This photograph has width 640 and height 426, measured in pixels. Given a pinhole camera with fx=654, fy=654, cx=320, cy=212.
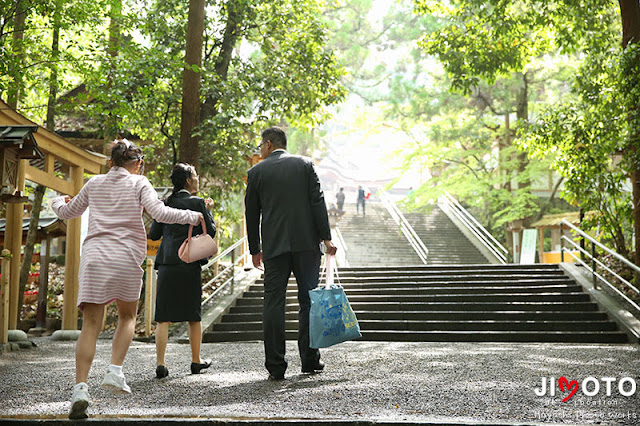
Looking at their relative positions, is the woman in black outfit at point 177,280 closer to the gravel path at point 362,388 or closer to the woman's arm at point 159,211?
the gravel path at point 362,388

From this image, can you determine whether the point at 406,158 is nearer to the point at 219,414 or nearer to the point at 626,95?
the point at 626,95

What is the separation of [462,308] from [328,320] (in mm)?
6685

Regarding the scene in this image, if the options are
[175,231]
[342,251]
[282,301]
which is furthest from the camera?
[342,251]

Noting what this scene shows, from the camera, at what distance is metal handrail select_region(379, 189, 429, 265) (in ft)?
65.2

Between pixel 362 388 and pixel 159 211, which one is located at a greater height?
pixel 159 211

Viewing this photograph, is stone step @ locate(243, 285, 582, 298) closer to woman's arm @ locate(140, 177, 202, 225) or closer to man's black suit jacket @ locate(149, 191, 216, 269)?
man's black suit jacket @ locate(149, 191, 216, 269)

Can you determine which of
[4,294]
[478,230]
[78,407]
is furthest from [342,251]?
[78,407]

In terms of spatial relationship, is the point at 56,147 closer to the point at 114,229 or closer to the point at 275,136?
the point at 275,136

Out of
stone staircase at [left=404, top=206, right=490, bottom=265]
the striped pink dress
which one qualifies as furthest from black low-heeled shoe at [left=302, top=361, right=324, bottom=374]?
stone staircase at [left=404, top=206, right=490, bottom=265]

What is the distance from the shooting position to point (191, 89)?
1052 centimetres

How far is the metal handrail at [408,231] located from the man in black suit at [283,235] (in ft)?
49.0

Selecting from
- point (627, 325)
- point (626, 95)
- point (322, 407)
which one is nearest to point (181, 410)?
point (322, 407)

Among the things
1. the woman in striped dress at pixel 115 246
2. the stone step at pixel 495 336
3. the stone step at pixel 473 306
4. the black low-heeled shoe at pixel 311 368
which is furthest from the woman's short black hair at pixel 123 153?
the stone step at pixel 473 306

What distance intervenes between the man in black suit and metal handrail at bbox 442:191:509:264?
15.3m
